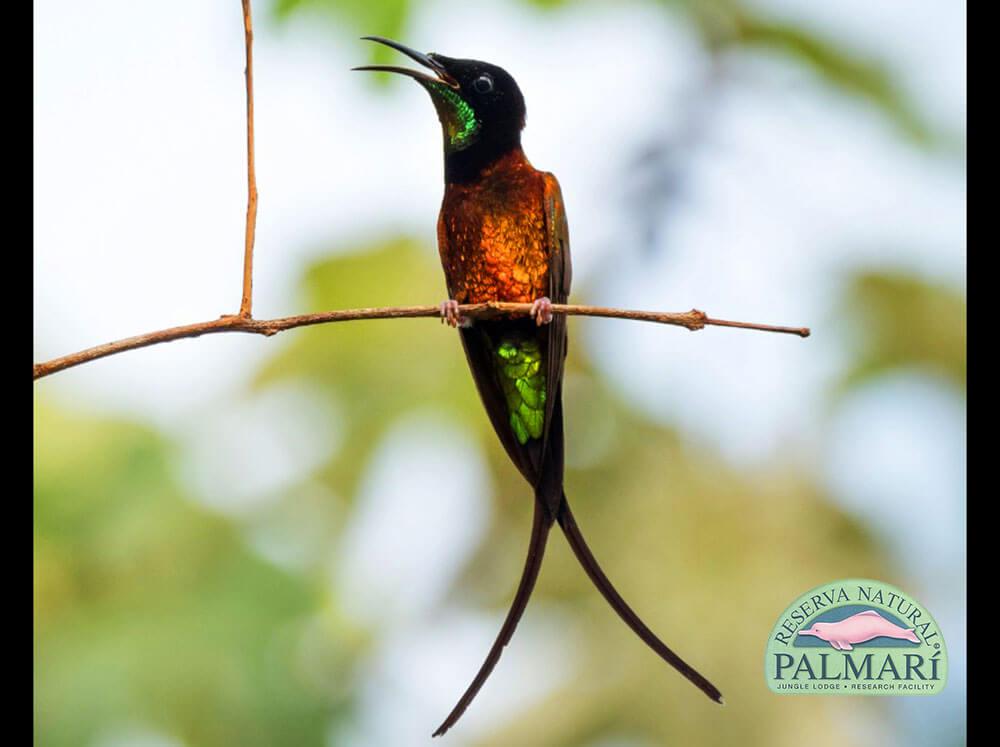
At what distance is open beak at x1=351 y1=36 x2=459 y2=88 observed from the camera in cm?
226

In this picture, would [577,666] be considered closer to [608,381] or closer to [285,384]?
[608,381]

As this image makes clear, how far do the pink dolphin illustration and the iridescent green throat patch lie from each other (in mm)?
1382

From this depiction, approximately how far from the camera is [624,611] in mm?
2031

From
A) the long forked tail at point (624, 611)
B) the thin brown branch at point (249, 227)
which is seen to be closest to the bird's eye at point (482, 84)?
the thin brown branch at point (249, 227)

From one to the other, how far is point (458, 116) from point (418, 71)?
15 cm

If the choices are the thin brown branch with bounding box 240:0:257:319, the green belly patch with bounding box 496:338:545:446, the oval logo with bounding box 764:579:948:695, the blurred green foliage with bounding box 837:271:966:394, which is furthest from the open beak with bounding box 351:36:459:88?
the oval logo with bounding box 764:579:948:695

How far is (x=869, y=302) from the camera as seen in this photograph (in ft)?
9.75

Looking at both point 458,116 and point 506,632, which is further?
point 458,116

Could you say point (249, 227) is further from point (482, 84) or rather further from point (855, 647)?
point (855, 647)

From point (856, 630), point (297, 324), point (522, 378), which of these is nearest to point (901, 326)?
point (856, 630)
